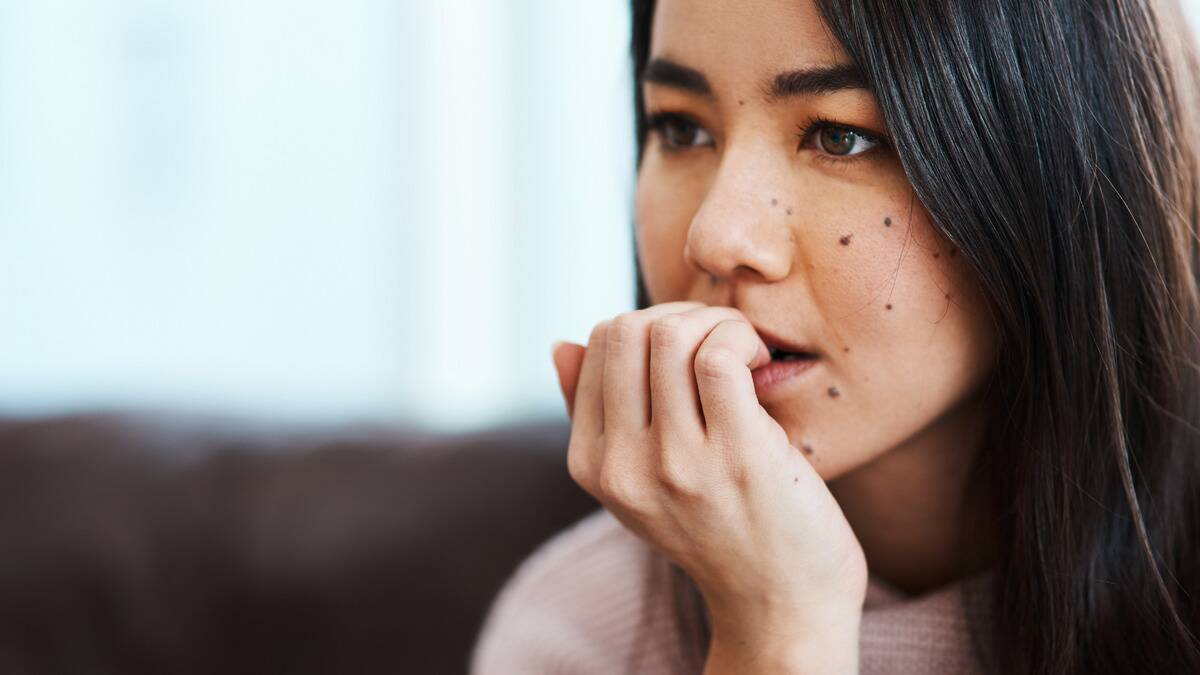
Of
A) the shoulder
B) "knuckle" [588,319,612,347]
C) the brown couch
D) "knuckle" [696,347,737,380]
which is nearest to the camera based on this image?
"knuckle" [696,347,737,380]

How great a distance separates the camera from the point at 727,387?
29.5 inches

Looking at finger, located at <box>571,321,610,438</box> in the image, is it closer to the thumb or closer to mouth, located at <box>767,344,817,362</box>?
the thumb

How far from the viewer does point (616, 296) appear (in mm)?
2145

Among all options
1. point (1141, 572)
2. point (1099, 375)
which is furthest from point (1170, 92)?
point (1141, 572)

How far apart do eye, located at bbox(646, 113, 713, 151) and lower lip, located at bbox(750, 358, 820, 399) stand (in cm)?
20

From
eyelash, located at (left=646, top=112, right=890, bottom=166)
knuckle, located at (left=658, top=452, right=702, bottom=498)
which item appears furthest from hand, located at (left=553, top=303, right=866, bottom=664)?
eyelash, located at (left=646, top=112, right=890, bottom=166)

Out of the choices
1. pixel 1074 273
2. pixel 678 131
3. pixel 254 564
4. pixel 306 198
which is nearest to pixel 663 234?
pixel 678 131

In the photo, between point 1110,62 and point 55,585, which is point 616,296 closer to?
point 55,585

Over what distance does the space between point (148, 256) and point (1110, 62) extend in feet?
6.16

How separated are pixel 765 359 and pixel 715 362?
0.29 feet

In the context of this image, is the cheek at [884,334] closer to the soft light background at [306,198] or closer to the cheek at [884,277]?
the cheek at [884,277]

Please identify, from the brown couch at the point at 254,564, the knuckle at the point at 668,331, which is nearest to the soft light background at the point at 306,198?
the brown couch at the point at 254,564

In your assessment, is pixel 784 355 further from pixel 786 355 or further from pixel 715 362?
pixel 715 362

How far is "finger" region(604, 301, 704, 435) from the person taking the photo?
797 mm
